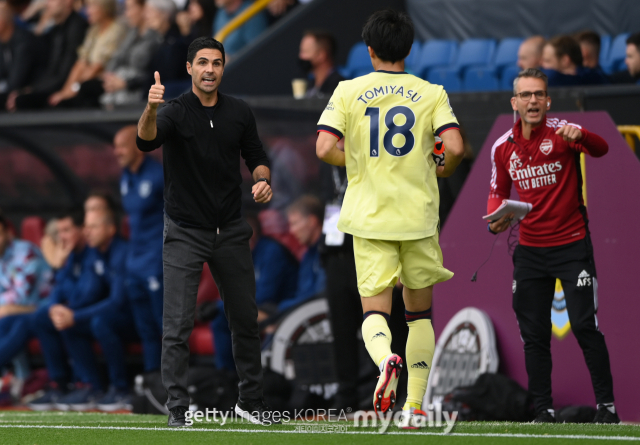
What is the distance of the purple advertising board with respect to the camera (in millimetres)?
6852

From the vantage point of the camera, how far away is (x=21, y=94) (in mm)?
11562

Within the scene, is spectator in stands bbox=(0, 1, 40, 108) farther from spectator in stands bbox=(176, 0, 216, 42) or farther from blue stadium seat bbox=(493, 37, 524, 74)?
blue stadium seat bbox=(493, 37, 524, 74)

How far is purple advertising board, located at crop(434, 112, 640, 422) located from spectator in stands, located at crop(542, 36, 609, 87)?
1087mm

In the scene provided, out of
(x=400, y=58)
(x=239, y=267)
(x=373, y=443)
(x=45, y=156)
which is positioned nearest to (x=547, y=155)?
(x=400, y=58)

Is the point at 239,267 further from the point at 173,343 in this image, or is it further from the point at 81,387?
the point at 81,387

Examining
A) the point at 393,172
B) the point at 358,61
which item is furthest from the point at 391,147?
the point at 358,61

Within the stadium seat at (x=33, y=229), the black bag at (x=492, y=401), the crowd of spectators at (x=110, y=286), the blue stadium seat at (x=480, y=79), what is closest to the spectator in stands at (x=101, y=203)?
the crowd of spectators at (x=110, y=286)

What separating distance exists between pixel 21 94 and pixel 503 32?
5303 millimetres

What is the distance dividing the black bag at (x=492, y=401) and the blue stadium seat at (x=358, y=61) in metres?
4.58

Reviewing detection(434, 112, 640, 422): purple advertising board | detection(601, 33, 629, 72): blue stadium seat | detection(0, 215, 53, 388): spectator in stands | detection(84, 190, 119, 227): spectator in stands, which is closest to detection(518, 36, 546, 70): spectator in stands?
detection(601, 33, 629, 72): blue stadium seat

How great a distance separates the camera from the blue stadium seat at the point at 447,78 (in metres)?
10.6

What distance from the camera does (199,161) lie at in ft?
17.9

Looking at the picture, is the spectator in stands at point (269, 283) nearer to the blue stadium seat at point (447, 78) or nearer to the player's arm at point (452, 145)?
the blue stadium seat at point (447, 78)

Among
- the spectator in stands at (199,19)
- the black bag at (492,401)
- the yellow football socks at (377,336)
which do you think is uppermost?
the spectator in stands at (199,19)
